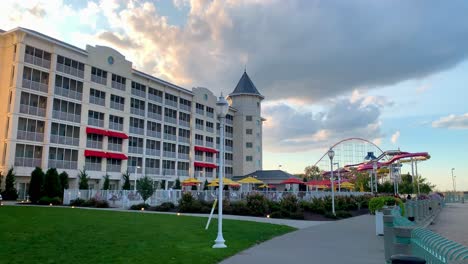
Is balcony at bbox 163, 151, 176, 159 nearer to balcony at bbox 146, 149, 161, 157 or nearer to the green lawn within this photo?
balcony at bbox 146, 149, 161, 157

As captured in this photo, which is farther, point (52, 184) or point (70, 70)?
point (70, 70)

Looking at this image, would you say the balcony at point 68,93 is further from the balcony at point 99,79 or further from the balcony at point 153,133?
the balcony at point 153,133

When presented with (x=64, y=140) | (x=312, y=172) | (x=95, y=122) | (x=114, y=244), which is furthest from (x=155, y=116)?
(x=312, y=172)

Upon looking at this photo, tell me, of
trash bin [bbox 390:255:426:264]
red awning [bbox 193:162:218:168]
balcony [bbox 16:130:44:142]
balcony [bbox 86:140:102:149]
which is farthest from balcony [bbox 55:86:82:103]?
trash bin [bbox 390:255:426:264]

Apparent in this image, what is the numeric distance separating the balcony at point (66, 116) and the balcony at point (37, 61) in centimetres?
540

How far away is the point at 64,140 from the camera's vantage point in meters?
46.7

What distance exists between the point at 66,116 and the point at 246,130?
3999 cm

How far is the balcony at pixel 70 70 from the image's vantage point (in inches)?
1840

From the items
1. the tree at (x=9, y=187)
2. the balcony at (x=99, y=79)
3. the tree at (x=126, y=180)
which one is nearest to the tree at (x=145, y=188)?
the tree at (x=9, y=187)

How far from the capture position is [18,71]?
42188 millimetres

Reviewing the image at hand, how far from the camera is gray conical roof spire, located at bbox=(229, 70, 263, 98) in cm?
Result: 8114

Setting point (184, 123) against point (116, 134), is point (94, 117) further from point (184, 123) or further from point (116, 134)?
point (184, 123)

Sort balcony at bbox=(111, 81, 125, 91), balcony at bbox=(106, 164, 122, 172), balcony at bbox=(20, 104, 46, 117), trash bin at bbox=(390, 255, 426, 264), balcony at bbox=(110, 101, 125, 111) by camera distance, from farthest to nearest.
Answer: balcony at bbox=(111, 81, 125, 91) < balcony at bbox=(110, 101, 125, 111) < balcony at bbox=(106, 164, 122, 172) < balcony at bbox=(20, 104, 46, 117) < trash bin at bbox=(390, 255, 426, 264)

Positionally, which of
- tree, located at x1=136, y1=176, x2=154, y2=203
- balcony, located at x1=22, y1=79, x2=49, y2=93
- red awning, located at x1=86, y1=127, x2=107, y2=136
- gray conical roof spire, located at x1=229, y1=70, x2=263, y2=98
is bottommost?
tree, located at x1=136, y1=176, x2=154, y2=203
